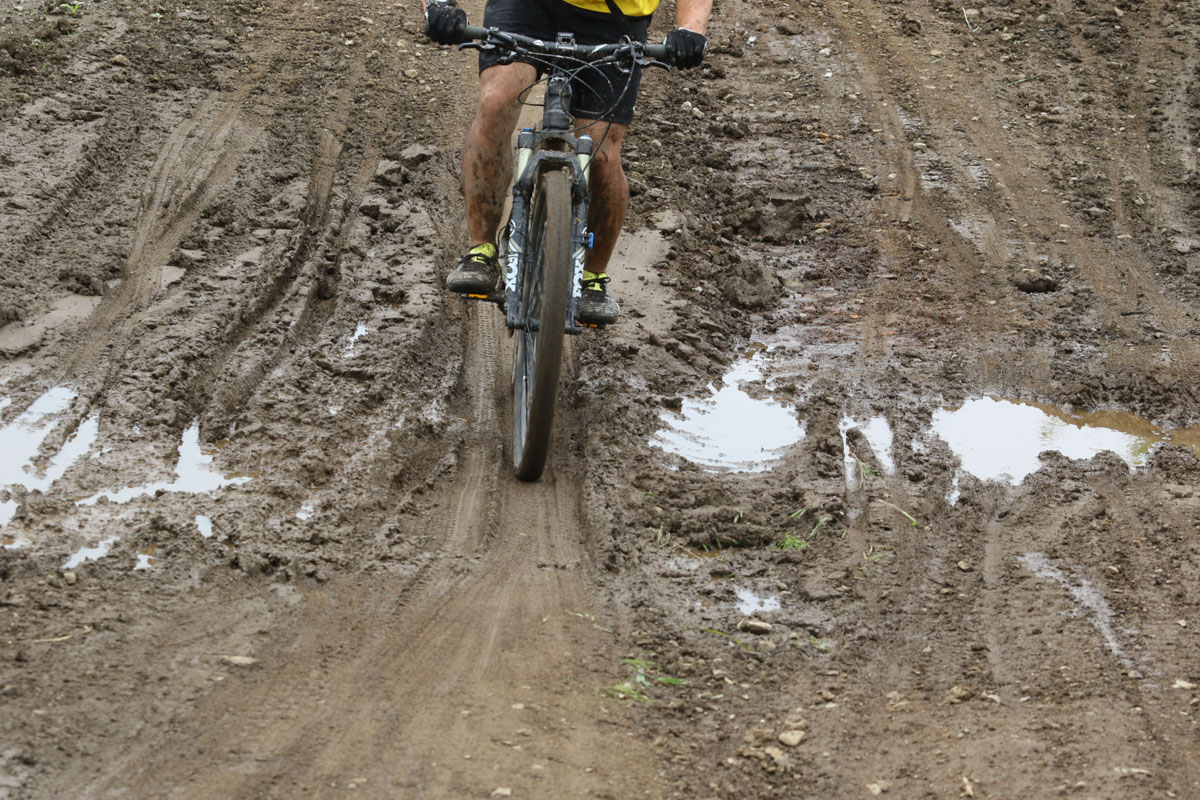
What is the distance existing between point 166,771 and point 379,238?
369cm

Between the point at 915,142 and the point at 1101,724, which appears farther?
the point at 915,142

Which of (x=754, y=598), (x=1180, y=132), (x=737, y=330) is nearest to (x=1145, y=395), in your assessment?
(x=737, y=330)

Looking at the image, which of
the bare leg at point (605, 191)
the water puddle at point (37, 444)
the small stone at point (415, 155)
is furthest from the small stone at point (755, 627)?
the small stone at point (415, 155)

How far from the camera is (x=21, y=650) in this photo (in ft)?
9.30

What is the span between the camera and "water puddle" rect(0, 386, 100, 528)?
3756mm

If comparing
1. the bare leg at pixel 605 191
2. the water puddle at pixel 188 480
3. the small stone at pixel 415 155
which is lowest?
the water puddle at pixel 188 480

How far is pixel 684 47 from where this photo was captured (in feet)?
12.4

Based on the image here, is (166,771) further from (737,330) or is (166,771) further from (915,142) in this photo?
(915,142)

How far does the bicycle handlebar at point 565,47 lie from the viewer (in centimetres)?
379

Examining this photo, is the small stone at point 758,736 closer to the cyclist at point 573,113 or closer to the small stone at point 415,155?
the cyclist at point 573,113

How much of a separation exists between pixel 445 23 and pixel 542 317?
1045 millimetres

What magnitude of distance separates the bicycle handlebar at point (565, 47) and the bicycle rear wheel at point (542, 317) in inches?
16.6

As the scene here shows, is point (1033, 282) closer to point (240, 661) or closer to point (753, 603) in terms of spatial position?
point (753, 603)

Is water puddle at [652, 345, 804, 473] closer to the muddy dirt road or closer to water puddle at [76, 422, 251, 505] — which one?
the muddy dirt road
